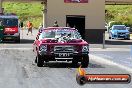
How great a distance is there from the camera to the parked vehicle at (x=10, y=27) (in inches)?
1560

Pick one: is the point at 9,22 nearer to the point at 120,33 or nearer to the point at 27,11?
the point at 120,33

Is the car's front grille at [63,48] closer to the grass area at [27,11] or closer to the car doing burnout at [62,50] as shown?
the car doing burnout at [62,50]

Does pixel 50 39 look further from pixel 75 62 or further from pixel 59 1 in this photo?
pixel 59 1

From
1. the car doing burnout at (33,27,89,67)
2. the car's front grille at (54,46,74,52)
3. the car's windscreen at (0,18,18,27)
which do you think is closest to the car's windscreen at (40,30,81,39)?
the car doing burnout at (33,27,89,67)

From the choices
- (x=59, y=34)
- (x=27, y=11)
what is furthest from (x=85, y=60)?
(x=27, y=11)

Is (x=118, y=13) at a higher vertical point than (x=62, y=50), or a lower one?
higher

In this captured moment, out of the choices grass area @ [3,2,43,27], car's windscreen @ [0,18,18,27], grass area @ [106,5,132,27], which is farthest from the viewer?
grass area @ [3,2,43,27]

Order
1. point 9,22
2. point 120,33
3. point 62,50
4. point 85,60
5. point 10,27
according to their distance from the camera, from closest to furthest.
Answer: point 62,50, point 85,60, point 10,27, point 9,22, point 120,33

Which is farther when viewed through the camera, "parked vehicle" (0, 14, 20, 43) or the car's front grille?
"parked vehicle" (0, 14, 20, 43)

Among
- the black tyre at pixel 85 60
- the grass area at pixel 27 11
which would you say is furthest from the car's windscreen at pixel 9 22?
the grass area at pixel 27 11

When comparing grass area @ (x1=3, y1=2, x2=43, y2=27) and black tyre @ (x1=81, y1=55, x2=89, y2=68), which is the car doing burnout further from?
grass area @ (x1=3, y1=2, x2=43, y2=27)

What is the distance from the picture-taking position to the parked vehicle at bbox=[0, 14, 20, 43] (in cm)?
3963

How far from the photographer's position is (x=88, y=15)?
145 feet

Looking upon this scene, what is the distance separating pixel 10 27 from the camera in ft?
131
